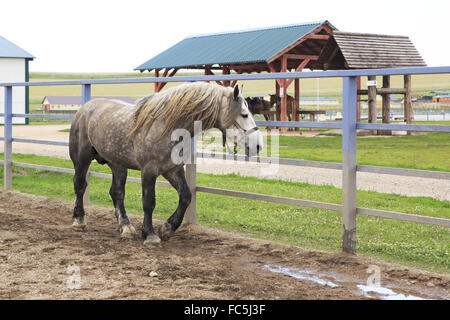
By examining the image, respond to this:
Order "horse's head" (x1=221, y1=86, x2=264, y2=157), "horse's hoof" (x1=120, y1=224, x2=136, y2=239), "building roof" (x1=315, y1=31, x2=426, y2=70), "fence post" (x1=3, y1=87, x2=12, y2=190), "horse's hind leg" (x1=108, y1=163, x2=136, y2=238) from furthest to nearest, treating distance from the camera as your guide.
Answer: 1. "building roof" (x1=315, y1=31, x2=426, y2=70)
2. "fence post" (x1=3, y1=87, x2=12, y2=190)
3. "horse's hind leg" (x1=108, y1=163, x2=136, y2=238)
4. "horse's hoof" (x1=120, y1=224, x2=136, y2=239)
5. "horse's head" (x1=221, y1=86, x2=264, y2=157)

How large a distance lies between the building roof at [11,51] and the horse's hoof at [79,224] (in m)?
29.3

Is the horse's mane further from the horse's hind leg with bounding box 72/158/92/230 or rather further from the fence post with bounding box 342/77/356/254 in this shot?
the horse's hind leg with bounding box 72/158/92/230

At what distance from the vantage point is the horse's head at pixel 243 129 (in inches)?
189

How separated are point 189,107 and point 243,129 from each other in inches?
20.8

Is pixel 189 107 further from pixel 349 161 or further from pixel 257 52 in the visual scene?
pixel 257 52

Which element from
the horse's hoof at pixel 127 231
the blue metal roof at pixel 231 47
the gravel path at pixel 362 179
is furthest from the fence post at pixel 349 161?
the blue metal roof at pixel 231 47

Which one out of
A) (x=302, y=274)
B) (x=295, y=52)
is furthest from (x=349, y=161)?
(x=295, y=52)

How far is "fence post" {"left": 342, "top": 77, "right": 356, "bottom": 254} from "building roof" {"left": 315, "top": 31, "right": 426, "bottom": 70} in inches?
552

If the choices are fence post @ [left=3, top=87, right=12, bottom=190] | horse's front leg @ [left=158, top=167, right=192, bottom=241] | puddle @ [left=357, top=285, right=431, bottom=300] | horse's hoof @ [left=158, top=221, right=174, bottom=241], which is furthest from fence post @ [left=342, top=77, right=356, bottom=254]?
fence post @ [left=3, top=87, right=12, bottom=190]

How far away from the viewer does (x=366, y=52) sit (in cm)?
1914

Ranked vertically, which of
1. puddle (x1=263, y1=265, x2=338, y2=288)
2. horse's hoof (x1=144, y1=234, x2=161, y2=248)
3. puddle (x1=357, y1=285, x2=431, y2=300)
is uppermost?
horse's hoof (x1=144, y1=234, x2=161, y2=248)

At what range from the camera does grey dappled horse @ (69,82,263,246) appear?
4.89 metres

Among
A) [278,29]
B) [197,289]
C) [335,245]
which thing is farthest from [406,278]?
[278,29]
